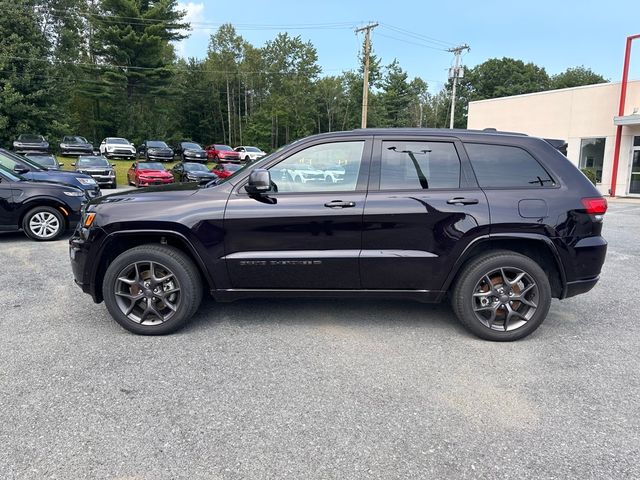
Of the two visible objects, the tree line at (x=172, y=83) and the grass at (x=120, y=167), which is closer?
the grass at (x=120, y=167)

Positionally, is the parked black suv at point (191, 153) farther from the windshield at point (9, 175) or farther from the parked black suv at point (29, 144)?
the windshield at point (9, 175)

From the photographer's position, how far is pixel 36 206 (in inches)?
320

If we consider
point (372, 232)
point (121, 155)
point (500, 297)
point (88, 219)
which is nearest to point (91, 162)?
point (121, 155)

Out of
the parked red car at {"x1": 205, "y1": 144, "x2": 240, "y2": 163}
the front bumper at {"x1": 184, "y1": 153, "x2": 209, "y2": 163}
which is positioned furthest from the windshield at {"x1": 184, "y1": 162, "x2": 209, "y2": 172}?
the parked red car at {"x1": 205, "y1": 144, "x2": 240, "y2": 163}

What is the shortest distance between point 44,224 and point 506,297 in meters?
7.69

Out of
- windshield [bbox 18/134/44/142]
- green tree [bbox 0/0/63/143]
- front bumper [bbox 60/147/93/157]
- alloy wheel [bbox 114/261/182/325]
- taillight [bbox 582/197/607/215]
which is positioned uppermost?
green tree [bbox 0/0/63/143]

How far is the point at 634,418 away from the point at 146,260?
3.63 meters

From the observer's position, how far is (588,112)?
75.4 ft

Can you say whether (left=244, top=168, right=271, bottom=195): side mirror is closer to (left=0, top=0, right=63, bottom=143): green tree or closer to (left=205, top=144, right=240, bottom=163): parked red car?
(left=205, top=144, right=240, bottom=163): parked red car

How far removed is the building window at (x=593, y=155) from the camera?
75.0 feet

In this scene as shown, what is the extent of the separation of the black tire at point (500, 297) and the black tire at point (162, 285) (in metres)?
2.25

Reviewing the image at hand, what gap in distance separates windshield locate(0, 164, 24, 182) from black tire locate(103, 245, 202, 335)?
5.51 meters

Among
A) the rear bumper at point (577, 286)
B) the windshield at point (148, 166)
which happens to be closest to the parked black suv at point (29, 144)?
the windshield at point (148, 166)

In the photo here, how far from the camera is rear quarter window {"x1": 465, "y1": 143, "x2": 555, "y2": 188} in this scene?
3955 mm
